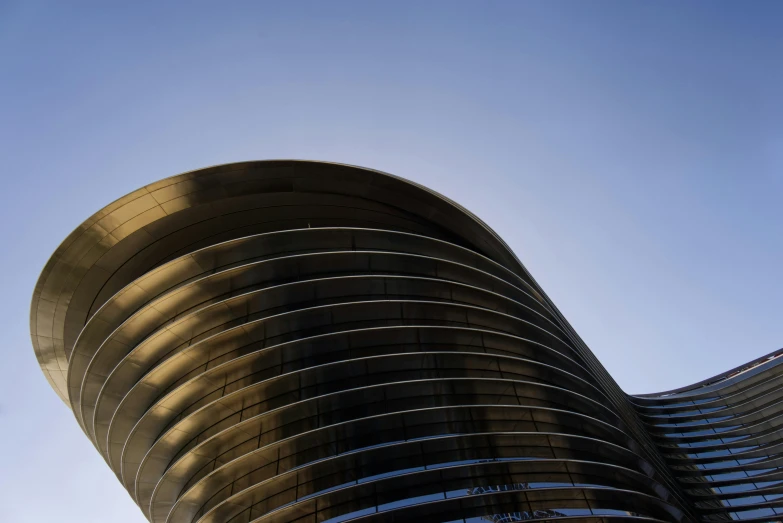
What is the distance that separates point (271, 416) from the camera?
1936cm

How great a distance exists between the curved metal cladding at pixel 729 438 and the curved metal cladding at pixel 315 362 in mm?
18127

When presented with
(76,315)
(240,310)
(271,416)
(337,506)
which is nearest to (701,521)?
(337,506)

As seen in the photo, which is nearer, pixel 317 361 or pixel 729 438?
pixel 317 361

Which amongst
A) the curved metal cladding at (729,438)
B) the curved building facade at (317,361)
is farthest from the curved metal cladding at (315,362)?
the curved metal cladding at (729,438)

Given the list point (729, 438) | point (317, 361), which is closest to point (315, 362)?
point (317, 361)

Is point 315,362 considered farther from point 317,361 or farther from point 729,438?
point 729,438

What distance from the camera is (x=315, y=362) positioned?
20.0 metres

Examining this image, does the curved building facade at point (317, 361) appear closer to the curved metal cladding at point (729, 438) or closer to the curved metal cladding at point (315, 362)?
the curved metal cladding at point (315, 362)

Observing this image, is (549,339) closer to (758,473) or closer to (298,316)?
(298,316)

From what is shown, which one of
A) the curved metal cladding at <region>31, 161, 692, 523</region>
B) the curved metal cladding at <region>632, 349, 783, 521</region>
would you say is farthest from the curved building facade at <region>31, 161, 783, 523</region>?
the curved metal cladding at <region>632, 349, 783, 521</region>

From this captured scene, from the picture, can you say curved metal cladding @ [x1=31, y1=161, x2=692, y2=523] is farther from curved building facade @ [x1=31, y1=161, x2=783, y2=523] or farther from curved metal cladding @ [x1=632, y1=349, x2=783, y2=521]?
curved metal cladding @ [x1=632, y1=349, x2=783, y2=521]

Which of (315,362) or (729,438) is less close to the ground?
(729,438)

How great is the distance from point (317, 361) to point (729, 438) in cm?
3646

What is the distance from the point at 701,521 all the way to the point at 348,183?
105 ft
